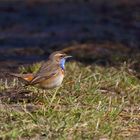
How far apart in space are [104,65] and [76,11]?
950 centimetres

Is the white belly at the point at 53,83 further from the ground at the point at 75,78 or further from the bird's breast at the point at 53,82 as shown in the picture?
the ground at the point at 75,78

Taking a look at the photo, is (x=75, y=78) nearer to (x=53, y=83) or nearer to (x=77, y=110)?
(x=53, y=83)

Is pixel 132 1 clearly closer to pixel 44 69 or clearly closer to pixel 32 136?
pixel 44 69

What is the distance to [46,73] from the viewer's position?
396 inches

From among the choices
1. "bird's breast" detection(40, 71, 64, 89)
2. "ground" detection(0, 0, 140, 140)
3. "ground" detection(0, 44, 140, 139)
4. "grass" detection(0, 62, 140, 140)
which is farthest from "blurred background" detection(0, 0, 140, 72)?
"bird's breast" detection(40, 71, 64, 89)

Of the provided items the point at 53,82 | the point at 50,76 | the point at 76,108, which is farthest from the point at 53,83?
the point at 76,108

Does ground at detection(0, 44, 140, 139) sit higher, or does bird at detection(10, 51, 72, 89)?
bird at detection(10, 51, 72, 89)

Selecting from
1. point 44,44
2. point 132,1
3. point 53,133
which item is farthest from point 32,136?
point 132,1

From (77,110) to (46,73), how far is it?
40.4 inches

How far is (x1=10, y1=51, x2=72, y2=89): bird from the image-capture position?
9.91m

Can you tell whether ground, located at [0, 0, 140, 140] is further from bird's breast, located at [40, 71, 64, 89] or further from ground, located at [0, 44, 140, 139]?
bird's breast, located at [40, 71, 64, 89]

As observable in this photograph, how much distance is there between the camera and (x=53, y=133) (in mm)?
8547

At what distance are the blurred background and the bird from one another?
9.92 ft

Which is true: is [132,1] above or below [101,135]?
above
